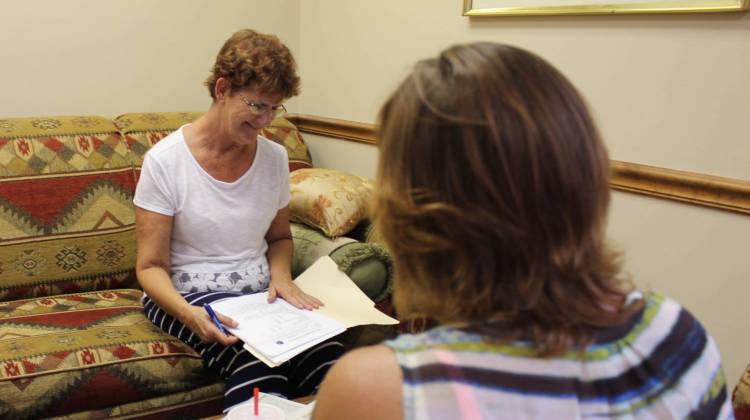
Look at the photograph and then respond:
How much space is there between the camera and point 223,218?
166cm

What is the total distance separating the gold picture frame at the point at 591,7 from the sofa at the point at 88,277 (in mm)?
731

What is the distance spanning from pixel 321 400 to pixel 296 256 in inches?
55.6

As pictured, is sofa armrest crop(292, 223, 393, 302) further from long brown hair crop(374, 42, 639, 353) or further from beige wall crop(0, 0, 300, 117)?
long brown hair crop(374, 42, 639, 353)

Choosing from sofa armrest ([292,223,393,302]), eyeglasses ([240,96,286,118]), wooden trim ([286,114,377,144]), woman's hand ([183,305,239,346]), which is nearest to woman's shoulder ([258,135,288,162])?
eyeglasses ([240,96,286,118])

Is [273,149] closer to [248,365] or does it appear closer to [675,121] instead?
[248,365]

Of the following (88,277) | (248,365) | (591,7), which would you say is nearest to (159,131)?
(88,277)

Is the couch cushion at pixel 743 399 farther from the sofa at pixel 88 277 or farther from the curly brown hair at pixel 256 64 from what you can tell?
the curly brown hair at pixel 256 64

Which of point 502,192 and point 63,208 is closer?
point 502,192

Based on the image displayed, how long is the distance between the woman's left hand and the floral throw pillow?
317 millimetres

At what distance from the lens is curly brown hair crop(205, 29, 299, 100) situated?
1555 mm

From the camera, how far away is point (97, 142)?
79.7 inches

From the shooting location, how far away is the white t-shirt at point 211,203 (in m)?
Answer: 1.59

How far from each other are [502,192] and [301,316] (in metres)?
1.05

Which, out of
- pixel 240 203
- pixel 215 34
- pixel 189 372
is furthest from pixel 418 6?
pixel 189 372
